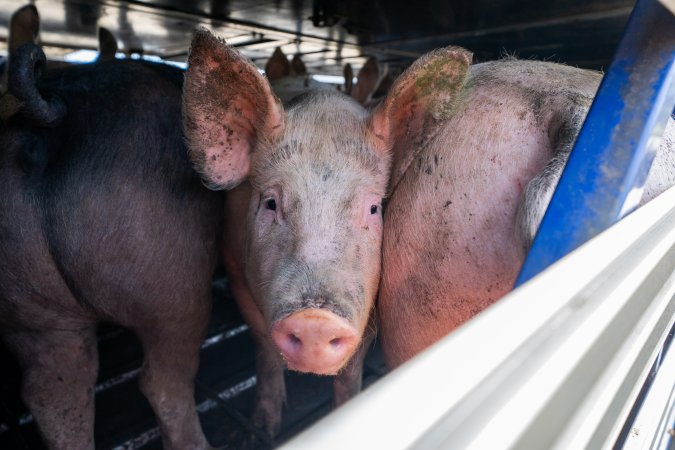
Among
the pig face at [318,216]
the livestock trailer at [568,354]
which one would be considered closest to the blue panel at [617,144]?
the livestock trailer at [568,354]

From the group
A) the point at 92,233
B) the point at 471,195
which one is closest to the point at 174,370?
the point at 92,233

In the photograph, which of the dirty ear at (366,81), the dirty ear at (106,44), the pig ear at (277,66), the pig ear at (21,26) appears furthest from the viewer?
the dirty ear at (366,81)

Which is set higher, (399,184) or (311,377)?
(399,184)

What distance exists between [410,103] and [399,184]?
1.02 feet

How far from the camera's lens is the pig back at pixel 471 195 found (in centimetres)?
142

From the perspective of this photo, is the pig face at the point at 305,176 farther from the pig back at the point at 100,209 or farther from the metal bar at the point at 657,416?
the metal bar at the point at 657,416

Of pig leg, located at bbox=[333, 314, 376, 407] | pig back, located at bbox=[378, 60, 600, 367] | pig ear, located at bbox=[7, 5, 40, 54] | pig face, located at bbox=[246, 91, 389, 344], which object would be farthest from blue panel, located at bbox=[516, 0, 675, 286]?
pig ear, located at bbox=[7, 5, 40, 54]

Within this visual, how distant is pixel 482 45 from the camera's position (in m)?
5.64

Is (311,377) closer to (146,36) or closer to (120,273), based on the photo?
(120,273)

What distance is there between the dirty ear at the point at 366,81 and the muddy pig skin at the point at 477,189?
121 inches

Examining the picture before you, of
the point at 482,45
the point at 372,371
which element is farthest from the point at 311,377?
the point at 482,45

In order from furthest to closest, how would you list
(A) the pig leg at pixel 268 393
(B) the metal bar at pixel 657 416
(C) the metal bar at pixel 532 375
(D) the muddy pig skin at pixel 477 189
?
(A) the pig leg at pixel 268 393 → (D) the muddy pig skin at pixel 477 189 → (B) the metal bar at pixel 657 416 → (C) the metal bar at pixel 532 375

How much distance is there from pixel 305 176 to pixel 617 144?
1008mm

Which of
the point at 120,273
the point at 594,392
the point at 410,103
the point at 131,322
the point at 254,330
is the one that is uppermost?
the point at 410,103
